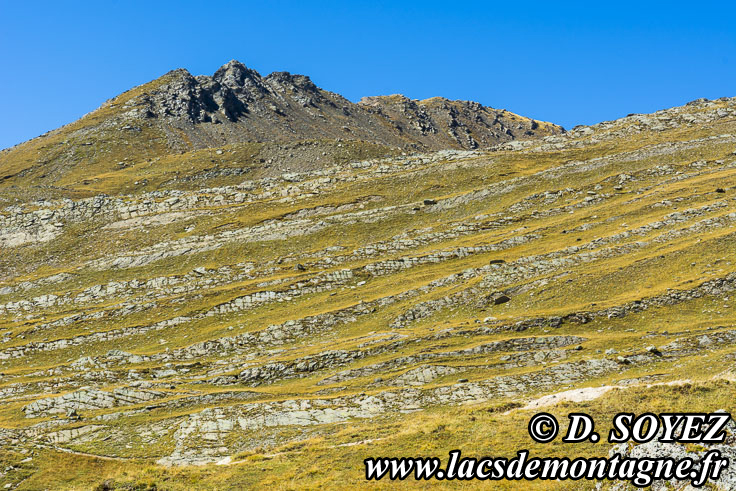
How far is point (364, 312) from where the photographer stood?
55344 millimetres

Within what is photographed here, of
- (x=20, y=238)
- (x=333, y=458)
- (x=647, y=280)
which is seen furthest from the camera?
(x=20, y=238)

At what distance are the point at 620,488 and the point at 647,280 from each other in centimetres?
3945

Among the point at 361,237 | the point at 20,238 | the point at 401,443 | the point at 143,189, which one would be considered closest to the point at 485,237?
the point at 361,237

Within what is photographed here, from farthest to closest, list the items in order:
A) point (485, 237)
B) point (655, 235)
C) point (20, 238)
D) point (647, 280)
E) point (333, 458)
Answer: point (20, 238) → point (485, 237) → point (655, 235) → point (647, 280) → point (333, 458)

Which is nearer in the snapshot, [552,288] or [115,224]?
[552,288]

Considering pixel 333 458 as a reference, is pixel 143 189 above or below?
above

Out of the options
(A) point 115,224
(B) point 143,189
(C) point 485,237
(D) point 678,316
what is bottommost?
(D) point 678,316

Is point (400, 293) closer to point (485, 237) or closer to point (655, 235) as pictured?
point (485, 237)

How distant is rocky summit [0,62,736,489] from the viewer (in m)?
27.1

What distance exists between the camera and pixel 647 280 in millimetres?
49812

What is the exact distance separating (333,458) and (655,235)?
2196 inches

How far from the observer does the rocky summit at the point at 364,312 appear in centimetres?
2709

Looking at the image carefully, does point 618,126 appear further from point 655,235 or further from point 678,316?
point 678,316

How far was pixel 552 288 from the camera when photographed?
52.2 meters
